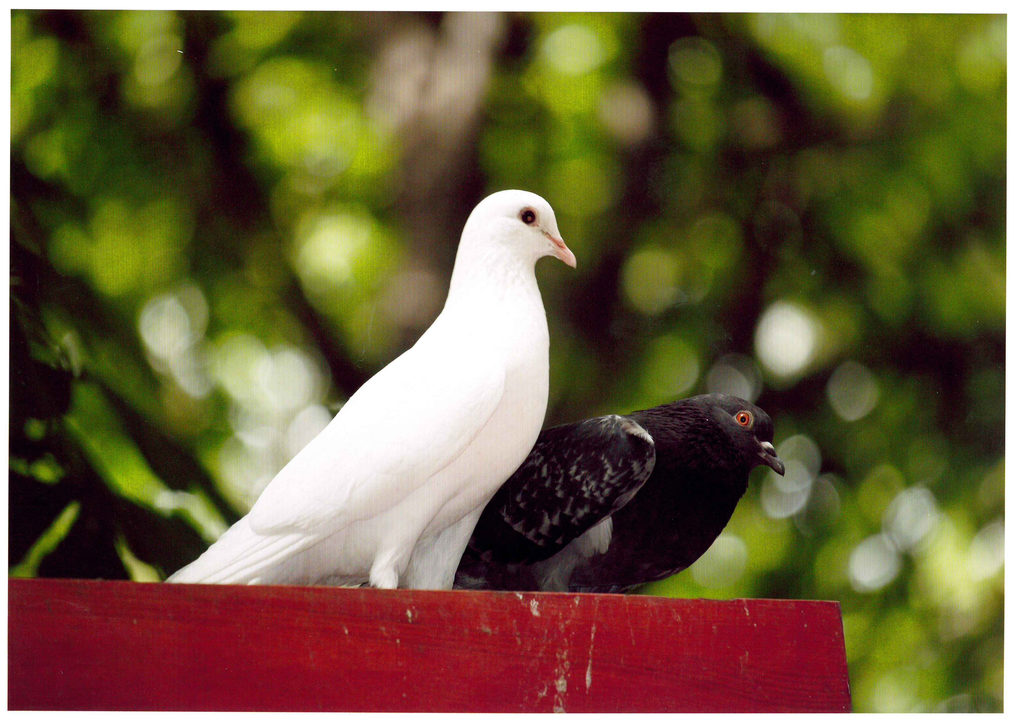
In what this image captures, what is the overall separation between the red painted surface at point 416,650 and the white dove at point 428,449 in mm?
160

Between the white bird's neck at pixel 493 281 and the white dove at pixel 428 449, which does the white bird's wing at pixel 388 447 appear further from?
the white bird's neck at pixel 493 281

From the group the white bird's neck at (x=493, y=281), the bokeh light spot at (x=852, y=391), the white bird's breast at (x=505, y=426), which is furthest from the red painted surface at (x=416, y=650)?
the bokeh light spot at (x=852, y=391)

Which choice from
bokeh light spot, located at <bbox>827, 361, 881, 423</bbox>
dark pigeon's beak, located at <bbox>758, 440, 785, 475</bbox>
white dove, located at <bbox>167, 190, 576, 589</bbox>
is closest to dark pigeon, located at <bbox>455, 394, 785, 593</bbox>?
dark pigeon's beak, located at <bbox>758, 440, 785, 475</bbox>

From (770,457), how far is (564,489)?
496 mm

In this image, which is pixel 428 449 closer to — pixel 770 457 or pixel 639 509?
pixel 639 509

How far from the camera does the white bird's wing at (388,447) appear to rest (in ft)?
7.18

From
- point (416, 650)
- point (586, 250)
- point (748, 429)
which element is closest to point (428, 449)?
point (416, 650)

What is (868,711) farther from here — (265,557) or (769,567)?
(265,557)

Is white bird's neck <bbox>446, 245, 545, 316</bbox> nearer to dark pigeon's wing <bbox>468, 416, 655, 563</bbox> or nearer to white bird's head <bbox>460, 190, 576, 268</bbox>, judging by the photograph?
white bird's head <bbox>460, 190, 576, 268</bbox>

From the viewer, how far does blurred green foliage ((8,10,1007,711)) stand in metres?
2.81

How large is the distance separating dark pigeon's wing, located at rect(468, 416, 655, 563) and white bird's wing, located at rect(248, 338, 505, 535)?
324 mm

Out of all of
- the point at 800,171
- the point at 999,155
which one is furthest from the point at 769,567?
the point at 999,155

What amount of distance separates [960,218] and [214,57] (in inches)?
80.6

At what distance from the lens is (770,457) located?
254 centimetres
